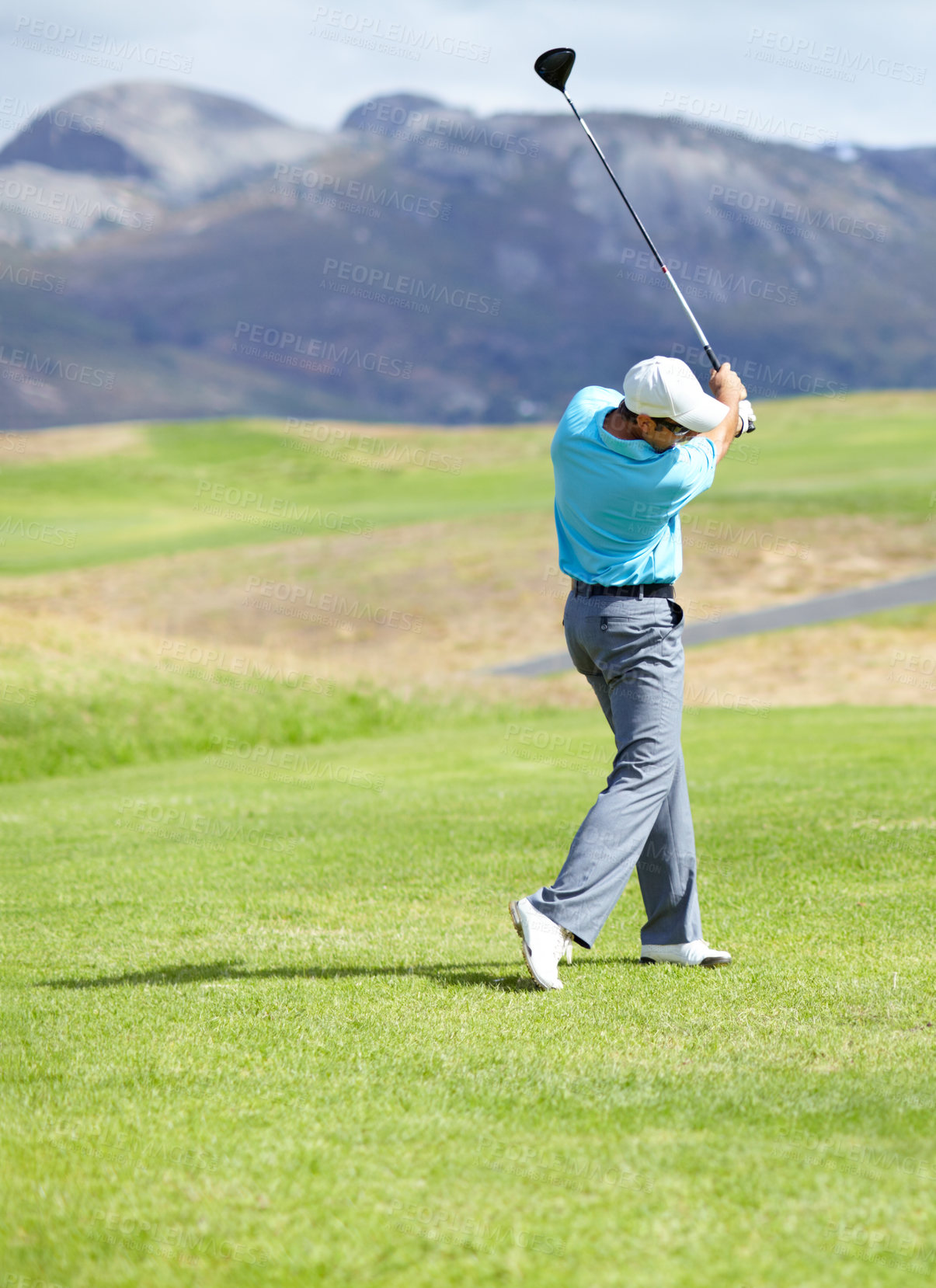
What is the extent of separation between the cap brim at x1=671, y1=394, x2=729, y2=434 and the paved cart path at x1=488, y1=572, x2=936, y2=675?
1661 centimetres

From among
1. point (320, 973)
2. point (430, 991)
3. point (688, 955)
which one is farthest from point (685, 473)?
point (320, 973)

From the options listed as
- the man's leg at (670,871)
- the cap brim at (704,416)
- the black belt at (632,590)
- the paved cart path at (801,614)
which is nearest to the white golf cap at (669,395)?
the cap brim at (704,416)

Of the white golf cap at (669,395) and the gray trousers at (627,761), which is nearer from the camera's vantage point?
the white golf cap at (669,395)

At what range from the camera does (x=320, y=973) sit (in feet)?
20.1

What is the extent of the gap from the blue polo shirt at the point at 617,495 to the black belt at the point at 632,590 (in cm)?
2

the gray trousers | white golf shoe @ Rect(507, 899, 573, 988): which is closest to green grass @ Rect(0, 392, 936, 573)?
the gray trousers

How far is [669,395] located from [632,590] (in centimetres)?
84

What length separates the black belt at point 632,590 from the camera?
5.80 metres

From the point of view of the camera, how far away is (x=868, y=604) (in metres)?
25.3

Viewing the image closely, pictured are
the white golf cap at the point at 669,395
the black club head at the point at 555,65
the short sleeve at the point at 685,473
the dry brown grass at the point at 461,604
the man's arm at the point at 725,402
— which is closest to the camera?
the white golf cap at the point at 669,395

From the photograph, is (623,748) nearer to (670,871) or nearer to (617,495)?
(670,871)

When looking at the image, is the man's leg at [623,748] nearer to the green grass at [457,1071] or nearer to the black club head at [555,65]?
the green grass at [457,1071]

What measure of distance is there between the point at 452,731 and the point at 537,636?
813 cm

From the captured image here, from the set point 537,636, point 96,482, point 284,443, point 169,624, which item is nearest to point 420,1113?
point 537,636
